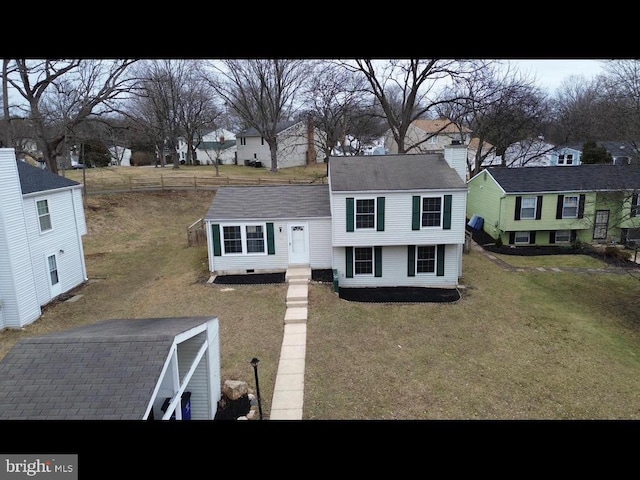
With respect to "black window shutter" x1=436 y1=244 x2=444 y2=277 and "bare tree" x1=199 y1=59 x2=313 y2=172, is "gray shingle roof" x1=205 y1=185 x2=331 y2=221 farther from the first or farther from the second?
"bare tree" x1=199 y1=59 x2=313 y2=172

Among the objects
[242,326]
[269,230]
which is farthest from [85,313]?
[269,230]

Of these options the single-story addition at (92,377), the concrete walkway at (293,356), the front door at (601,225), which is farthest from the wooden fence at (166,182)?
the single-story addition at (92,377)

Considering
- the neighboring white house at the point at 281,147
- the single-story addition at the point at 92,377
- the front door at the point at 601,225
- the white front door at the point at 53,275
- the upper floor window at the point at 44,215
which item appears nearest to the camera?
the single-story addition at the point at 92,377

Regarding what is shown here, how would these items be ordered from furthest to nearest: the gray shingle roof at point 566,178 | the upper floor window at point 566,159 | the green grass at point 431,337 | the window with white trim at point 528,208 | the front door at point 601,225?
the upper floor window at point 566,159 < the front door at point 601,225 < the window with white trim at point 528,208 < the gray shingle roof at point 566,178 < the green grass at point 431,337

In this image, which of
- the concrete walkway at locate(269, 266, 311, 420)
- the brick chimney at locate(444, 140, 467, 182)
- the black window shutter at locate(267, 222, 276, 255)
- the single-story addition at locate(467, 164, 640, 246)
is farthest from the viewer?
the single-story addition at locate(467, 164, 640, 246)

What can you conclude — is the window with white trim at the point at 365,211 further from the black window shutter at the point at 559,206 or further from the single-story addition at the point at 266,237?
the black window shutter at the point at 559,206

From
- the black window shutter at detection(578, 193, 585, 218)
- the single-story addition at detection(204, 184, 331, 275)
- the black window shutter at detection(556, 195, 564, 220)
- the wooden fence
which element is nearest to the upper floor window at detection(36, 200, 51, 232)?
the single-story addition at detection(204, 184, 331, 275)

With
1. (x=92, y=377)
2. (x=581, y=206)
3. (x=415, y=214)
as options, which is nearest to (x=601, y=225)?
(x=581, y=206)
